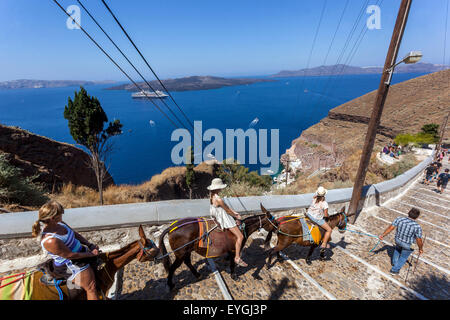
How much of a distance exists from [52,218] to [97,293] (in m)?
1.27

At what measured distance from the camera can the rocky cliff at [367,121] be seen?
50.7 metres

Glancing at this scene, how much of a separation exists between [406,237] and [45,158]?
1945 cm

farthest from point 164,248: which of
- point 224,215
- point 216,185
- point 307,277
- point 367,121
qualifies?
point 367,121

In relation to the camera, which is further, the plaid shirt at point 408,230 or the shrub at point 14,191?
the shrub at point 14,191

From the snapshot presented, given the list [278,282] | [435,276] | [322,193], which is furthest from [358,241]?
[278,282]

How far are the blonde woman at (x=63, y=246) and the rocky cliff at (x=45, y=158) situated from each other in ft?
36.3

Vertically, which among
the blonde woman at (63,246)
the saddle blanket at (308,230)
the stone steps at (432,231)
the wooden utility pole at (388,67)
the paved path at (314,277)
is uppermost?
the wooden utility pole at (388,67)

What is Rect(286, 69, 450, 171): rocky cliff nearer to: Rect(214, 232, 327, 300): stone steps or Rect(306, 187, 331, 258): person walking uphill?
Rect(306, 187, 331, 258): person walking uphill

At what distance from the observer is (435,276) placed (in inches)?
192

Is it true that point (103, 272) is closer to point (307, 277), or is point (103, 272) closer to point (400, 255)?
point (307, 277)

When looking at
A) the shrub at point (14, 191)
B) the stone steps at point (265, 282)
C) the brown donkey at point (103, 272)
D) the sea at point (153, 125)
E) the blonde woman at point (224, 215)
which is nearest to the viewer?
the brown donkey at point (103, 272)

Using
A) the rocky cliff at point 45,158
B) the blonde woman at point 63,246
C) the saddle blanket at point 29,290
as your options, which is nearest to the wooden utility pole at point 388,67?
the blonde woman at point 63,246

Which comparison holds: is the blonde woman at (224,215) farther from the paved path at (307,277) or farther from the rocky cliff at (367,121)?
the rocky cliff at (367,121)

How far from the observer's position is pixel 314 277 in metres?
4.54
